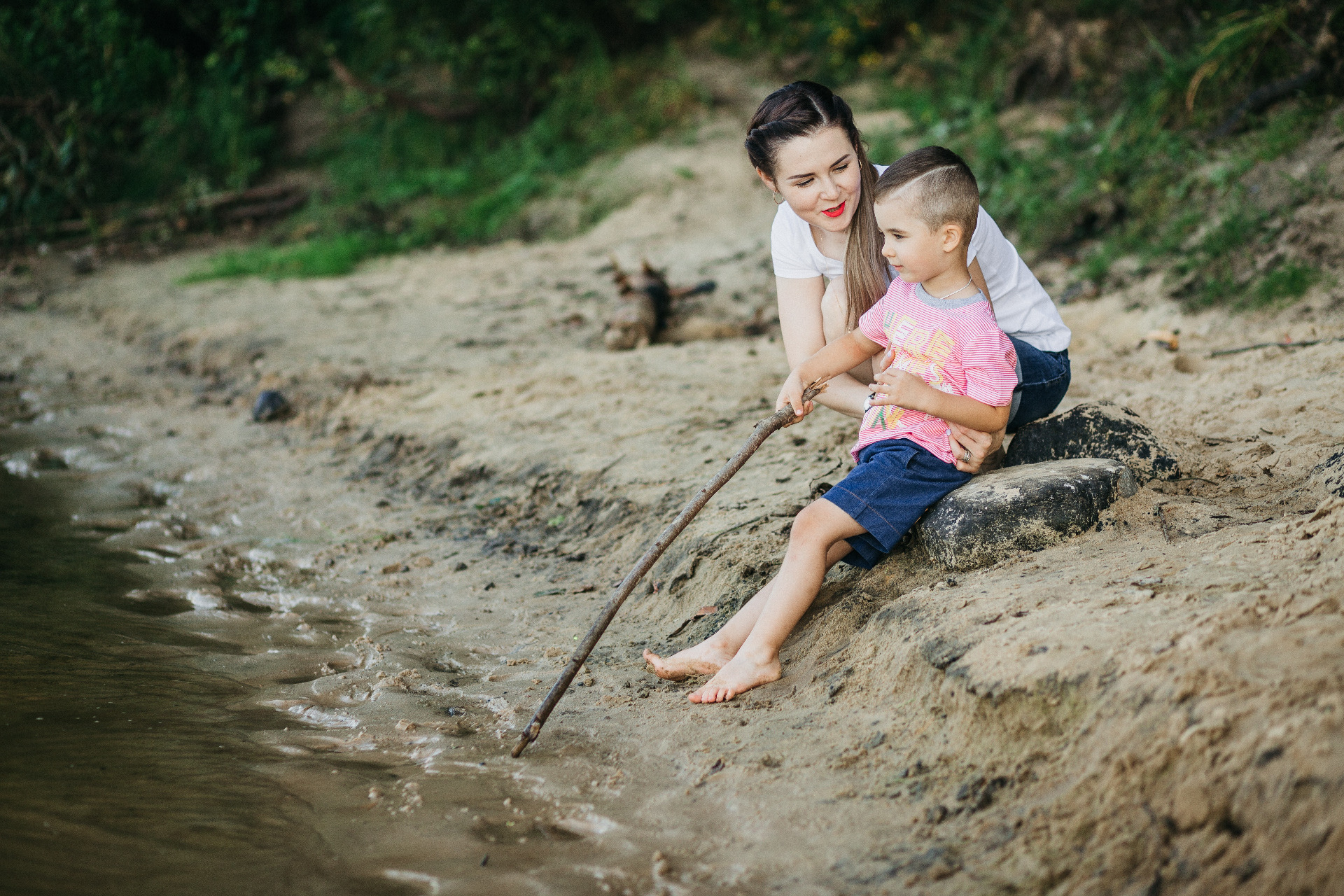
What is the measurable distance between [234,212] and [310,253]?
8.40ft

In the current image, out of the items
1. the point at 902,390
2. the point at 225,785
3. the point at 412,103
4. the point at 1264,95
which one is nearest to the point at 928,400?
the point at 902,390

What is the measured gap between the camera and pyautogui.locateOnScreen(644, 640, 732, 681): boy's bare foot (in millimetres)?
2660

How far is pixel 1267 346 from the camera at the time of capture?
13.3ft

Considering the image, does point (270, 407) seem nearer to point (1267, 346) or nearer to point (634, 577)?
point (634, 577)

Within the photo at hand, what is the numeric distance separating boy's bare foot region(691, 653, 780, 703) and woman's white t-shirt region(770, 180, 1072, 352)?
1.24 metres

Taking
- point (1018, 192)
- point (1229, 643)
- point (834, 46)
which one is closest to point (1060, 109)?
point (1018, 192)

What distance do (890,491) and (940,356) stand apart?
0.38 metres

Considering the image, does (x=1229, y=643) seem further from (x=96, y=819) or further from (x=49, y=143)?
(x=49, y=143)

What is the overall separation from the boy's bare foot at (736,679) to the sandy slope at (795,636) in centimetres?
4

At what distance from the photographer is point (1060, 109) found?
23.3 feet

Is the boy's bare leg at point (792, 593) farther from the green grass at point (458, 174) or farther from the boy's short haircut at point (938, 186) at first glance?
the green grass at point (458, 174)

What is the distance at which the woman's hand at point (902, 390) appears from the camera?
246 cm

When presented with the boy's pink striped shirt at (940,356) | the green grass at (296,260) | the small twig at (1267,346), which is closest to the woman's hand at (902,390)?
the boy's pink striped shirt at (940,356)

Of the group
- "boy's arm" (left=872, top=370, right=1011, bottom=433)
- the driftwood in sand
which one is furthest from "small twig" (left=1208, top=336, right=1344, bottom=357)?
the driftwood in sand
